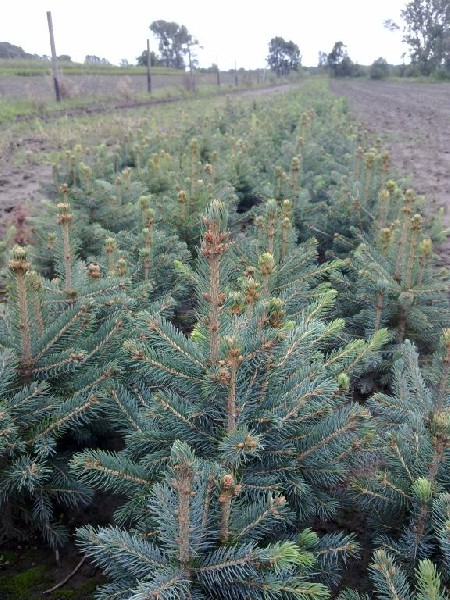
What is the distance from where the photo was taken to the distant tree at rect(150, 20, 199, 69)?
7550 centimetres

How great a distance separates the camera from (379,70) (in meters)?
60.6

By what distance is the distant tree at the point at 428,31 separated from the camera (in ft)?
186

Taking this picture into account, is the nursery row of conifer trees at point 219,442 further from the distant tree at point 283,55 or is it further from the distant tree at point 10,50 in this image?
the distant tree at point 283,55

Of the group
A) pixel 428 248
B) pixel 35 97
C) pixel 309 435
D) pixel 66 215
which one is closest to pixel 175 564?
pixel 309 435

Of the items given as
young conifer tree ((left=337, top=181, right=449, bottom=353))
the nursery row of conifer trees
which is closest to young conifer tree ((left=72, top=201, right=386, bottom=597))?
the nursery row of conifer trees

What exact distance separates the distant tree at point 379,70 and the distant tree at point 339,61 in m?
4.75

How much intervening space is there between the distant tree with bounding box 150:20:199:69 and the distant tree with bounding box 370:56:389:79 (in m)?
26.9

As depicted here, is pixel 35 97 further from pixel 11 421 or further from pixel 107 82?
pixel 11 421

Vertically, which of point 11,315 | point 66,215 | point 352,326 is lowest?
point 352,326

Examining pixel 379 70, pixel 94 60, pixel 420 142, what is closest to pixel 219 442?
pixel 420 142

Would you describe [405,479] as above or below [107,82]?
below

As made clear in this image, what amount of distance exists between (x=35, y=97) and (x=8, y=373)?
65.5ft

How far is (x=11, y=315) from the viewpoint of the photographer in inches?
80.3

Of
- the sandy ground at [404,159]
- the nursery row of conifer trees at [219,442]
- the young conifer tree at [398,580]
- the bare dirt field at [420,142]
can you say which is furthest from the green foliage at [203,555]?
the bare dirt field at [420,142]
